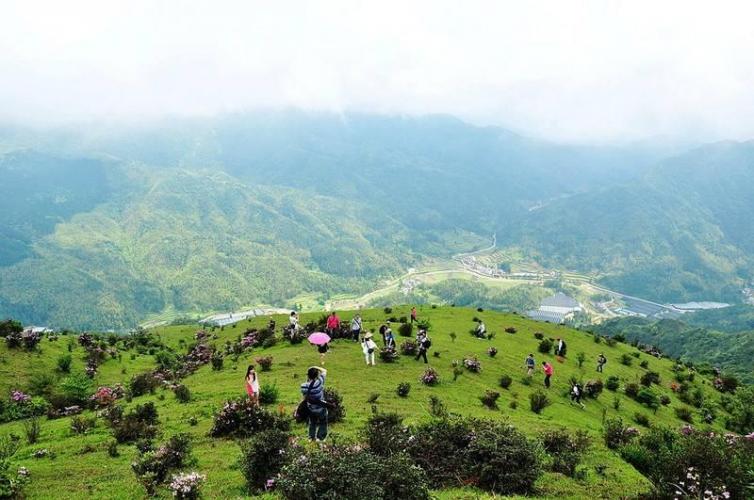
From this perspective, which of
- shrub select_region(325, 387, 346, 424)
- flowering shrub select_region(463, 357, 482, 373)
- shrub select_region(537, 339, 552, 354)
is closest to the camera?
shrub select_region(325, 387, 346, 424)

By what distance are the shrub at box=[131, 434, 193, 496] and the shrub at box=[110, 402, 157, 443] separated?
417cm

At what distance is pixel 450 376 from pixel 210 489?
18.6m

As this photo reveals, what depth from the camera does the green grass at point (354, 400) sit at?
47.1 ft

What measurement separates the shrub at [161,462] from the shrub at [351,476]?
16.9 feet

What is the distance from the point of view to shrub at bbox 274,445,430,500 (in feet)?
31.7

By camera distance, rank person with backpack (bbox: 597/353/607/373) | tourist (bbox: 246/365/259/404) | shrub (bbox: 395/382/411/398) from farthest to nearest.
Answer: person with backpack (bbox: 597/353/607/373) → shrub (bbox: 395/382/411/398) → tourist (bbox: 246/365/259/404)

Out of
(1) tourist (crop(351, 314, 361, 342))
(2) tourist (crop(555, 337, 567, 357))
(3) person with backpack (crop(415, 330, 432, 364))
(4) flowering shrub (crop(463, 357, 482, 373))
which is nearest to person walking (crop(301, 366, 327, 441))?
(3) person with backpack (crop(415, 330, 432, 364))

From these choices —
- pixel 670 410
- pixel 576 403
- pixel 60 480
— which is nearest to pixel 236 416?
pixel 60 480

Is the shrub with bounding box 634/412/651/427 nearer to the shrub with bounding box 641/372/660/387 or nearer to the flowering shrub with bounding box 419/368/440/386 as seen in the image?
the shrub with bounding box 641/372/660/387

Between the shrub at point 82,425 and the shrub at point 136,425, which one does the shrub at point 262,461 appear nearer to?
the shrub at point 136,425

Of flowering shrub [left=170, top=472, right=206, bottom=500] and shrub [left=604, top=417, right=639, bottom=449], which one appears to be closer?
flowering shrub [left=170, top=472, right=206, bottom=500]

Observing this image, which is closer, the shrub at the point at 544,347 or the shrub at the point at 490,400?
the shrub at the point at 490,400

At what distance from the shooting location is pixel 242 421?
18078 mm

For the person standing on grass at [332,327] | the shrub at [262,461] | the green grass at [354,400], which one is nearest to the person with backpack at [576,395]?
the green grass at [354,400]
